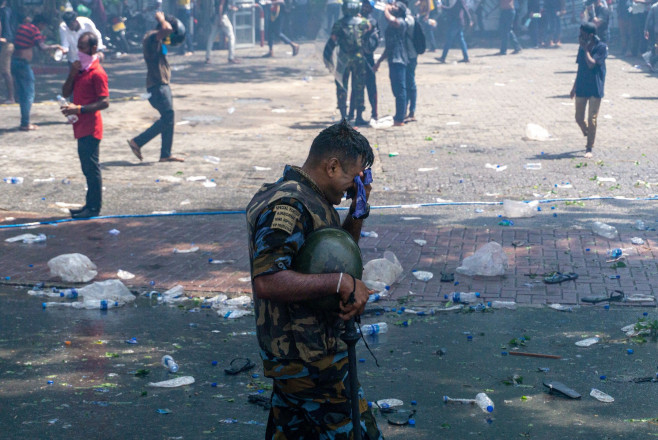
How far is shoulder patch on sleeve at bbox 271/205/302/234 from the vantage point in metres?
2.97

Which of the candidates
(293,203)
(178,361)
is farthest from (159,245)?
(293,203)

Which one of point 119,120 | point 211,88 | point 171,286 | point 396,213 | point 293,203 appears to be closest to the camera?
point 293,203

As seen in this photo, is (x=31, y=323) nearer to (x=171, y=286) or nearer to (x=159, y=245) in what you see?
(x=171, y=286)

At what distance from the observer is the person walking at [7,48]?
1623cm

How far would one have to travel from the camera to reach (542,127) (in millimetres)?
14617

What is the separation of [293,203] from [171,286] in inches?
174

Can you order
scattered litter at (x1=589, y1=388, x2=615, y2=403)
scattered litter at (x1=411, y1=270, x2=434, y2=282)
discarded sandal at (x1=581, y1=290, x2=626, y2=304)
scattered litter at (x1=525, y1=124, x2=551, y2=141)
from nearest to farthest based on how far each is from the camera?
scattered litter at (x1=589, y1=388, x2=615, y2=403)
discarded sandal at (x1=581, y1=290, x2=626, y2=304)
scattered litter at (x1=411, y1=270, x2=434, y2=282)
scattered litter at (x1=525, y1=124, x2=551, y2=141)

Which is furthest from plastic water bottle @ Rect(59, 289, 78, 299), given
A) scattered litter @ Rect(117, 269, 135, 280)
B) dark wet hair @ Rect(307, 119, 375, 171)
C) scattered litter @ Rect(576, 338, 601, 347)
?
dark wet hair @ Rect(307, 119, 375, 171)

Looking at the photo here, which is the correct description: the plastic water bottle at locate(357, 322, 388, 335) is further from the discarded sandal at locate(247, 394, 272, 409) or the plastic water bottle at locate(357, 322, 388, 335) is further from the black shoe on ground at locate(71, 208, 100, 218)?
the black shoe on ground at locate(71, 208, 100, 218)

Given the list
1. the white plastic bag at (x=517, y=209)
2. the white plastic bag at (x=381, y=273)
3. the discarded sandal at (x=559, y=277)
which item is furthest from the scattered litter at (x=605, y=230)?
the white plastic bag at (x=381, y=273)

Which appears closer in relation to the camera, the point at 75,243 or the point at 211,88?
the point at 75,243

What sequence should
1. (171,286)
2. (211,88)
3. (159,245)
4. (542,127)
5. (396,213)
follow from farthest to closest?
1. (211,88)
2. (542,127)
3. (396,213)
4. (159,245)
5. (171,286)

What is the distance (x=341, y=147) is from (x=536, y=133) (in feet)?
36.0

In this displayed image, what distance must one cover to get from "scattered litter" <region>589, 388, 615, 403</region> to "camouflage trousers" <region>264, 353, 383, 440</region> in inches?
85.7
